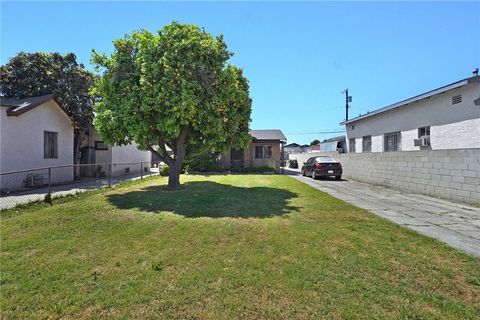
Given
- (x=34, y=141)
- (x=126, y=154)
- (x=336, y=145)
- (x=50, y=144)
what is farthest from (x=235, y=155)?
(x=34, y=141)

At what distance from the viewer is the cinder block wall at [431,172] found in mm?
8219

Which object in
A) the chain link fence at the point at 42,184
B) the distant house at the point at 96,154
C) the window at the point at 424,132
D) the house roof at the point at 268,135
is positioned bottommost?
the chain link fence at the point at 42,184

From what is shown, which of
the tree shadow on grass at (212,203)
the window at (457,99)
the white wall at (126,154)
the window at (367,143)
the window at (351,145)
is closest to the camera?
the tree shadow on grass at (212,203)

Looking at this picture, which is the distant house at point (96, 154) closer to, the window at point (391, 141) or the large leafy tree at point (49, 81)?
the large leafy tree at point (49, 81)

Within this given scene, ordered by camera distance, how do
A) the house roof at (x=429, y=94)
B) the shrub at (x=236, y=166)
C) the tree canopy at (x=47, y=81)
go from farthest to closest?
the shrub at (x=236, y=166) → the tree canopy at (x=47, y=81) → the house roof at (x=429, y=94)

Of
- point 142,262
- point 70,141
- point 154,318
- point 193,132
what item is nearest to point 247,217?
point 142,262

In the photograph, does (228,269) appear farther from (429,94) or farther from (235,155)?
(235,155)

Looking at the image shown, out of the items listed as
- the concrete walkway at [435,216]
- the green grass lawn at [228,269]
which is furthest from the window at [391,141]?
the green grass lawn at [228,269]

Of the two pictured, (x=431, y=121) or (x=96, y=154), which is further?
(x=96, y=154)

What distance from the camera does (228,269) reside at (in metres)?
3.58

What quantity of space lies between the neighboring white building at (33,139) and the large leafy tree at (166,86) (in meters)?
5.05

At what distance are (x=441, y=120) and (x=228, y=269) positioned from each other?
1258cm

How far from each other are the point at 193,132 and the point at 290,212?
20.0 feet

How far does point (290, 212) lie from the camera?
6961mm
